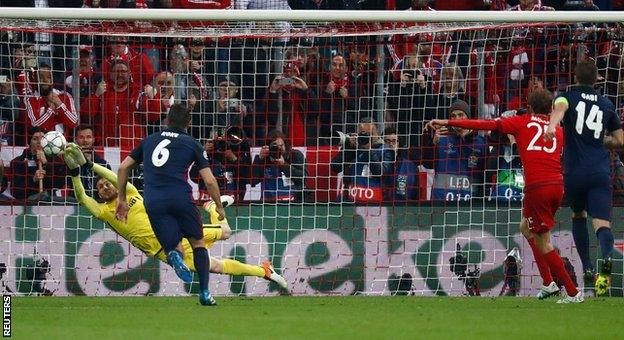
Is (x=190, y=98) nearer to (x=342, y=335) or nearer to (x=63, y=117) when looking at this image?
(x=63, y=117)

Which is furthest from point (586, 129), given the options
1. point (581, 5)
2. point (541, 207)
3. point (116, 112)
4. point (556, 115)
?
point (581, 5)

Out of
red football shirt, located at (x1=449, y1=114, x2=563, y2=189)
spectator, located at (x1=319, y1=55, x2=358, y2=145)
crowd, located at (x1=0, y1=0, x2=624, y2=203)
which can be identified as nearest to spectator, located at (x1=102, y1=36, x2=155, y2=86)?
crowd, located at (x1=0, y1=0, x2=624, y2=203)

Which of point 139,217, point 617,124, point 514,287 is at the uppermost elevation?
point 617,124

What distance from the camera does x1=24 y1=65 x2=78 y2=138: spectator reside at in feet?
58.2

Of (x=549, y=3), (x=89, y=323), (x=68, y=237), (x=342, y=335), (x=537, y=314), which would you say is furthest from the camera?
(x=549, y=3)

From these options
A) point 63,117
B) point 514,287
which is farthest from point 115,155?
point 514,287

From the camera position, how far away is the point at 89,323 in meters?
12.4

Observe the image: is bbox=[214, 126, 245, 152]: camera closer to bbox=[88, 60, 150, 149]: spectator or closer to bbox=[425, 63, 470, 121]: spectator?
bbox=[88, 60, 150, 149]: spectator

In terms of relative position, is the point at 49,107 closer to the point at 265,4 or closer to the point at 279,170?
the point at 279,170

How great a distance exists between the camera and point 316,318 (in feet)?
42.5

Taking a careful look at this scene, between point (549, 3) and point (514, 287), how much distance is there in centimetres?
500

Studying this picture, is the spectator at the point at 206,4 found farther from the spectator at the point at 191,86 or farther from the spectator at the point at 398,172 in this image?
the spectator at the point at 398,172

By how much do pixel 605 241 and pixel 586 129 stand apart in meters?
1.10

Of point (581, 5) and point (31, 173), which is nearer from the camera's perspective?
point (31, 173)
